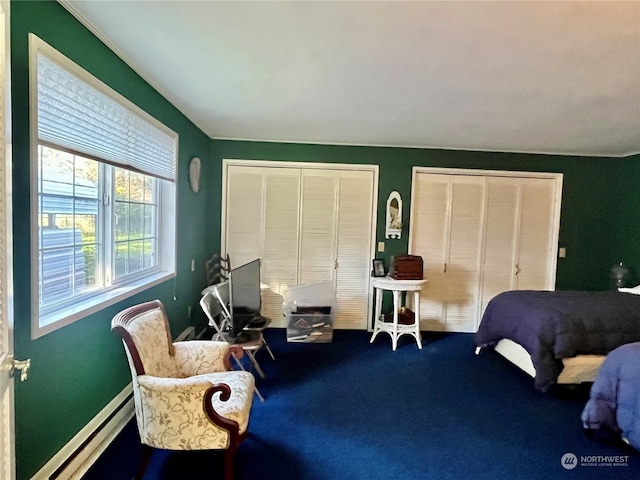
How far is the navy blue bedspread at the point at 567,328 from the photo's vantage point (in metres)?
2.91

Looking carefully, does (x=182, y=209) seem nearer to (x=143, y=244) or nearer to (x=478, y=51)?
(x=143, y=244)

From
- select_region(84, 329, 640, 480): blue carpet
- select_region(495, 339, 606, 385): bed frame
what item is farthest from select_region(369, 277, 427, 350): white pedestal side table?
select_region(495, 339, 606, 385): bed frame

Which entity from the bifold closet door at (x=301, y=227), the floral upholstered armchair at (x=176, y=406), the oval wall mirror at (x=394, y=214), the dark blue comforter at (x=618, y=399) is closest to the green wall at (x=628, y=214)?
the dark blue comforter at (x=618, y=399)

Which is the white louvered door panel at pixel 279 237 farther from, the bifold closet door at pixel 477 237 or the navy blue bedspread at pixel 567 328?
the navy blue bedspread at pixel 567 328

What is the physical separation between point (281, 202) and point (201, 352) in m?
2.47

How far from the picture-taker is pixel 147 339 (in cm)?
203

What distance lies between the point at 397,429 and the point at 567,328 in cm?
165

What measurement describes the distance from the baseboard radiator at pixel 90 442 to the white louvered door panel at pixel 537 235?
4.43m

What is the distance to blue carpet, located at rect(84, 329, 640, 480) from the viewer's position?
2068 millimetres

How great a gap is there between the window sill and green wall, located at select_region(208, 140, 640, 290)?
6.33 ft

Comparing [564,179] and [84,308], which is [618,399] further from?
[84,308]

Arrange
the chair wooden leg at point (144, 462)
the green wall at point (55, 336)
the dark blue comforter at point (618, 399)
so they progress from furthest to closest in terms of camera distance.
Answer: the dark blue comforter at point (618, 399), the chair wooden leg at point (144, 462), the green wall at point (55, 336)

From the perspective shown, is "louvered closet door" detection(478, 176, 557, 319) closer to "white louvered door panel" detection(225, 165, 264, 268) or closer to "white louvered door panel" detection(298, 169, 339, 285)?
"white louvered door panel" detection(298, 169, 339, 285)

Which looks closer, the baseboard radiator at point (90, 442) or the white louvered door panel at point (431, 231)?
the baseboard radiator at point (90, 442)
